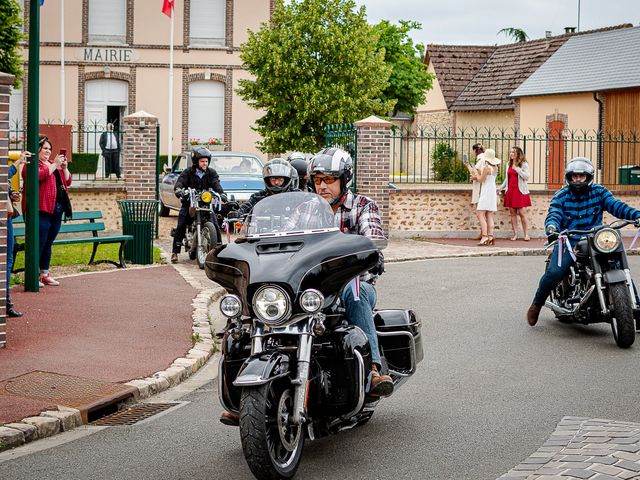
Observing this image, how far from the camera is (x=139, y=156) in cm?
2302

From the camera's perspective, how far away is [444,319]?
12.5 meters

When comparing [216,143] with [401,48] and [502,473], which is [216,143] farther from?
[502,473]

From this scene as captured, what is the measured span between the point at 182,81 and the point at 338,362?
39422mm

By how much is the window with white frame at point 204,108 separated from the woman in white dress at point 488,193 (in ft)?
79.7

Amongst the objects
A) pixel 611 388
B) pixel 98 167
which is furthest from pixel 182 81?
pixel 611 388

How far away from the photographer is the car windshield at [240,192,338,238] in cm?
651

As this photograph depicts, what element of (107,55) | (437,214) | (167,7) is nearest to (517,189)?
(437,214)

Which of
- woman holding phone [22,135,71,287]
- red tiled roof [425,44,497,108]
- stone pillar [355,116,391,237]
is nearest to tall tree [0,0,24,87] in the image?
stone pillar [355,116,391,237]

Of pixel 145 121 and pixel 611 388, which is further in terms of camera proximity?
pixel 145 121

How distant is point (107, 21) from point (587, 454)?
133 feet

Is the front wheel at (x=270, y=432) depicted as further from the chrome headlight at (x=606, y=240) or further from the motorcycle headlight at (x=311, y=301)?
the chrome headlight at (x=606, y=240)

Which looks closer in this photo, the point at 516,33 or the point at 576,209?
the point at 576,209

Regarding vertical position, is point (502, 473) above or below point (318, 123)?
below

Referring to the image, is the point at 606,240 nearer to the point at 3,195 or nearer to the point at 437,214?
the point at 3,195
